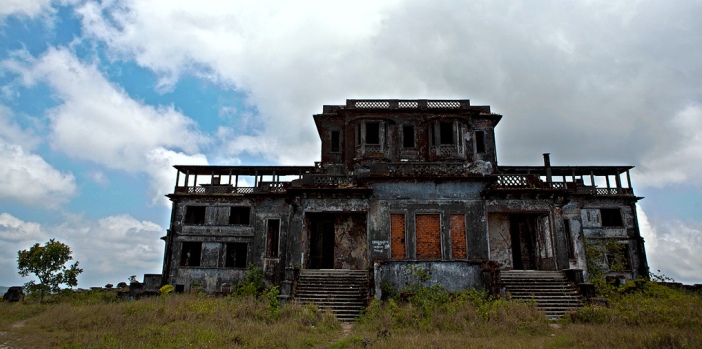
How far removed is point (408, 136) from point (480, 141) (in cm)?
420

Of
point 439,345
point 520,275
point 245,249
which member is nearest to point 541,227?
point 520,275

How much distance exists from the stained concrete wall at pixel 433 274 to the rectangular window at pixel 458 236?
1910 mm

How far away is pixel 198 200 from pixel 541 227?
21.8m

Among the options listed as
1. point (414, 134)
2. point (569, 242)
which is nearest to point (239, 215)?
point (414, 134)

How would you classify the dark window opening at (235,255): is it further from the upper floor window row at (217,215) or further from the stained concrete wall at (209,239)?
the upper floor window row at (217,215)

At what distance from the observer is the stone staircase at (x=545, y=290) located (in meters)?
15.5

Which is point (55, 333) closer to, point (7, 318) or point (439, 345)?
point (7, 318)

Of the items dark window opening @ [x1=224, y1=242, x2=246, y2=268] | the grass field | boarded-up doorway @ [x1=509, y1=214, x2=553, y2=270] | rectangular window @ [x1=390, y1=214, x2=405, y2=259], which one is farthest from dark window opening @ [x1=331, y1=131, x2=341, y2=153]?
the grass field

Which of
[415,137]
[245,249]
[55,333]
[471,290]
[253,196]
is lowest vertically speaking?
[55,333]

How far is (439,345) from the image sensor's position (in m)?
9.80

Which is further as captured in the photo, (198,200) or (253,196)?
(198,200)

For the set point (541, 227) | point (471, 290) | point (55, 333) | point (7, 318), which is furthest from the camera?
point (541, 227)

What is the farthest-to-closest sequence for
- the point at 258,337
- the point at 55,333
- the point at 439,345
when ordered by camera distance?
the point at 55,333 < the point at 258,337 < the point at 439,345

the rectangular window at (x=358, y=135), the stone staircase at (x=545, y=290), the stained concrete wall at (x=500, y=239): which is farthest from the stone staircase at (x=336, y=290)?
the rectangular window at (x=358, y=135)
